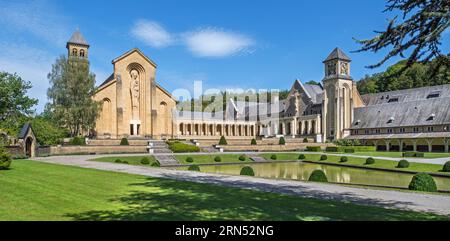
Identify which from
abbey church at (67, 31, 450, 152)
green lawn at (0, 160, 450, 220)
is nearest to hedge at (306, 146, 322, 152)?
abbey church at (67, 31, 450, 152)

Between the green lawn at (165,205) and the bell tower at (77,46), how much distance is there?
53.9 metres

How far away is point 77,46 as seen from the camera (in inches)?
2394

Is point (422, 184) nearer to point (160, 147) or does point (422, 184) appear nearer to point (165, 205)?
point (165, 205)

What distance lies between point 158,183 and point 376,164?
24.2 m

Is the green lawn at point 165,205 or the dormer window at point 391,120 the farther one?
the dormer window at point 391,120

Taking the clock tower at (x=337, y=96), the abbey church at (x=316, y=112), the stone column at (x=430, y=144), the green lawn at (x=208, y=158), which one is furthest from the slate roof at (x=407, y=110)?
the green lawn at (x=208, y=158)

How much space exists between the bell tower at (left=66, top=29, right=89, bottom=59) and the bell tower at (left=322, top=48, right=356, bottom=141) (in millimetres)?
44742

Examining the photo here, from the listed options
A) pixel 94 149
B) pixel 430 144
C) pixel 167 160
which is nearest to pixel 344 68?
pixel 430 144

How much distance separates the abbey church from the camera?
52.8m

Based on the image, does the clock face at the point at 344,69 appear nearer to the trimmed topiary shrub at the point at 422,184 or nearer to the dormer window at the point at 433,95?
the dormer window at the point at 433,95

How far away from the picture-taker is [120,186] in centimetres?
1199

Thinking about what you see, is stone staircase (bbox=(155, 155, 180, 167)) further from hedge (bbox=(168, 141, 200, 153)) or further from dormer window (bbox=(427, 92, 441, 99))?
dormer window (bbox=(427, 92, 441, 99))

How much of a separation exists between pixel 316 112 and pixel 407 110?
60.8 ft

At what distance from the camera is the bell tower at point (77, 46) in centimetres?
6016
